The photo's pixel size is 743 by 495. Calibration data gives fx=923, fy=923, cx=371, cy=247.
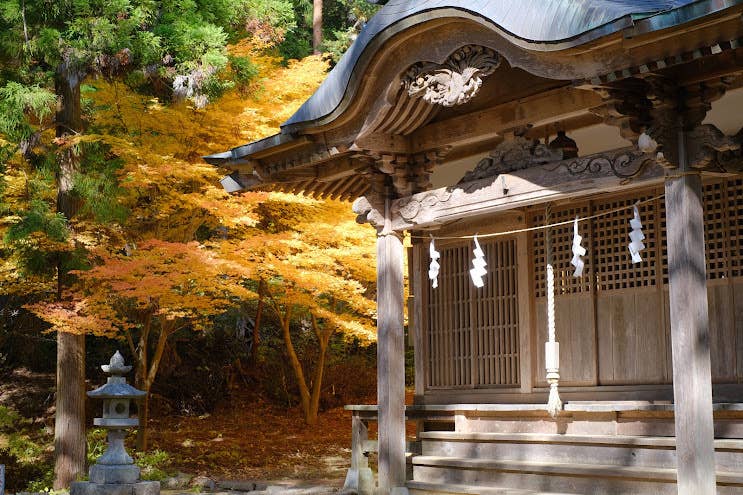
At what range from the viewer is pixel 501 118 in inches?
349

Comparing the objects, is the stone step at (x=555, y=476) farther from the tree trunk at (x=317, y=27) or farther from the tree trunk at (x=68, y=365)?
the tree trunk at (x=317, y=27)

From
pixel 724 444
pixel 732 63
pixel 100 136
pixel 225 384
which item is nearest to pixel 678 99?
pixel 732 63

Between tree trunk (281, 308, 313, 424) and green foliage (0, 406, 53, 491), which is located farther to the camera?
tree trunk (281, 308, 313, 424)

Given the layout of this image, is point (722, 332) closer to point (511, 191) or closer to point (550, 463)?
point (550, 463)

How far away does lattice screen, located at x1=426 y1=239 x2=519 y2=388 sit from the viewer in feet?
36.2

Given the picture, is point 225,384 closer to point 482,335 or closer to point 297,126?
point 482,335

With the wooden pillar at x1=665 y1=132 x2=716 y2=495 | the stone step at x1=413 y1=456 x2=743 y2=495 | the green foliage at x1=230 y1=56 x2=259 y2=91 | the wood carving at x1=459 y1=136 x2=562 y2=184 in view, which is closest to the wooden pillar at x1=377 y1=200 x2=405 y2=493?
the stone step at x1=413 y1=456 x2=743 y2=495

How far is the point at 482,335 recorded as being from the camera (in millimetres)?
11336

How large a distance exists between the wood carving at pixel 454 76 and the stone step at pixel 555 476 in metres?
3.64

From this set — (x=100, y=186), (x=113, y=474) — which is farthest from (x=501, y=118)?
(x=100, y=186)

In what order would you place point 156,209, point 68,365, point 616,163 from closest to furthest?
point 616,163 < point 68,365 < point 156,209

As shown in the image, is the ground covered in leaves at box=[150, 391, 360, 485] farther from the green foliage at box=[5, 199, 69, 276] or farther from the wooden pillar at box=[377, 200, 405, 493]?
the wooden pillar at box=[377, 200, 405, 493]

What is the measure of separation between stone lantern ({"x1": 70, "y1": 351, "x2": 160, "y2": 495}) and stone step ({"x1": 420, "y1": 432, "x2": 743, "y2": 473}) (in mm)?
3396

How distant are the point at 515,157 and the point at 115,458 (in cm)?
588
